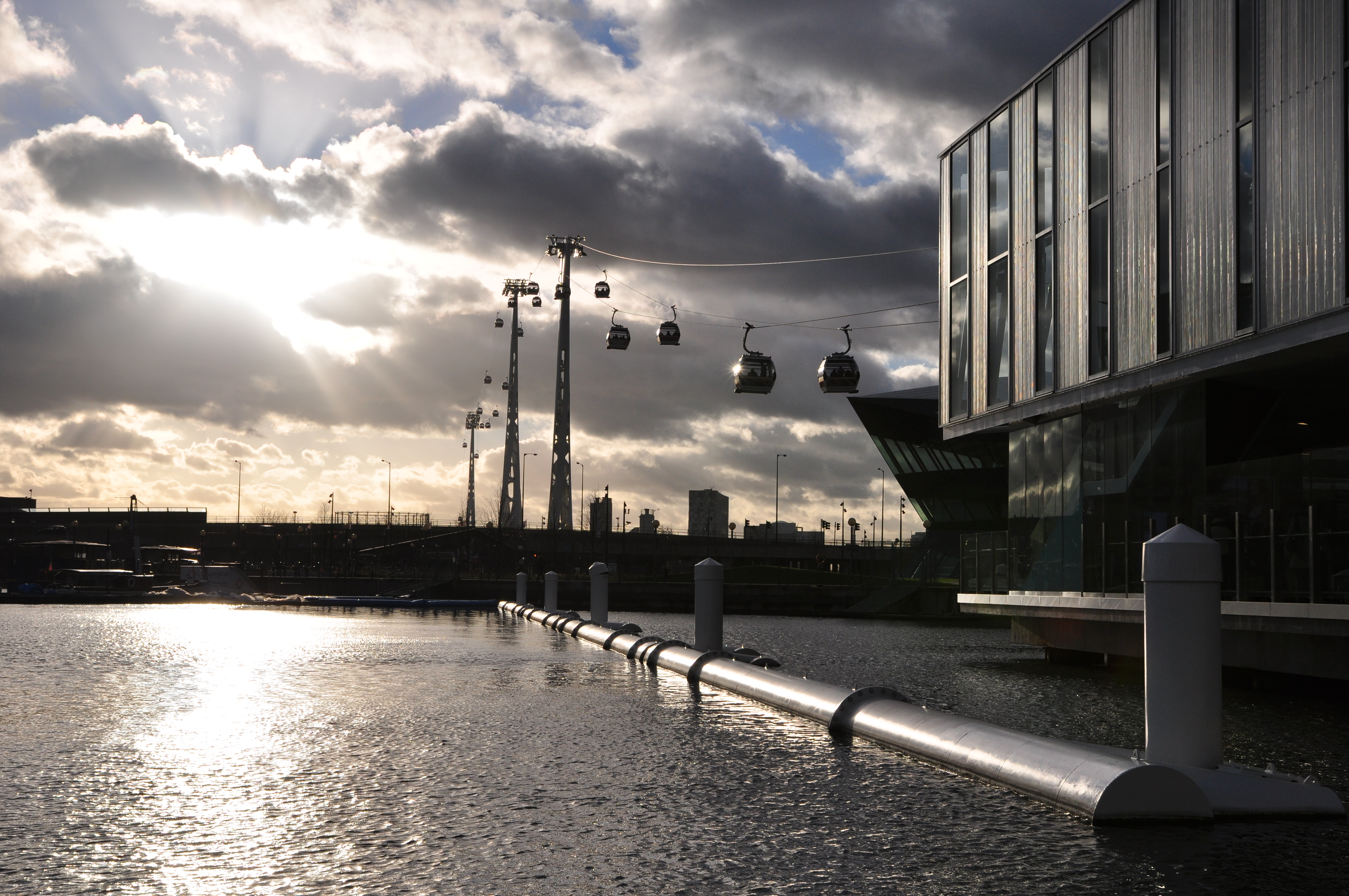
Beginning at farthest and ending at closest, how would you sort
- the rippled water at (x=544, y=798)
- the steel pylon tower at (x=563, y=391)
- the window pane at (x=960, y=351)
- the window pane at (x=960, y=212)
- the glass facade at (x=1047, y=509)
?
the steel pylon tower at (x=563, y=391) < the window pane at (x=960, y=212) < the window pane at (x=960, y=351) < the glass facade at (x=1047, y=509) < the rippled water at (x=544, y=798)

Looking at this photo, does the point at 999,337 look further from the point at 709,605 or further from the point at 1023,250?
the point at 709,605

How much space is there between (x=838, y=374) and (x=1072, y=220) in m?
4.72

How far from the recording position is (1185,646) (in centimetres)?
647

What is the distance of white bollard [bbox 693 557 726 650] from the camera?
15625 mm

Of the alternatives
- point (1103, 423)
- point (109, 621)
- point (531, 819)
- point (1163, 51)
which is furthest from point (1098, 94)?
point (109, 621)

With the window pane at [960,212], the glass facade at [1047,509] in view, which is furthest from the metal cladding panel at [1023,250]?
the window pane at [960,212]

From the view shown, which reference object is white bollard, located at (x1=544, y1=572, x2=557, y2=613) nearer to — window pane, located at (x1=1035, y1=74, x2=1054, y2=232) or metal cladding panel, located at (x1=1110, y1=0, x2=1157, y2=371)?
window pane, located at (x1=1035, y1=74, x2=1054, y2=232)

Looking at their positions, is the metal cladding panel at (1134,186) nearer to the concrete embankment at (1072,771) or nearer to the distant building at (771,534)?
the concrete embankment at (1072,771)

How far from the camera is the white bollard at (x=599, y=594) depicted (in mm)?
23812

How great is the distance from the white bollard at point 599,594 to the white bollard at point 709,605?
7.98m

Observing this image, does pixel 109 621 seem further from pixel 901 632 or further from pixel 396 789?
pixel 396 789

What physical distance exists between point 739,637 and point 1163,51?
16539mm

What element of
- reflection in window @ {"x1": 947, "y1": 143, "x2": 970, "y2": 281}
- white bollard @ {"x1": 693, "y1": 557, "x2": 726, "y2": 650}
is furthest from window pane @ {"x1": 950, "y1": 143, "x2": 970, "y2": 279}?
white bollard @ {"x1": 693, "y1": 557, "x2": 726, "y2": 650}

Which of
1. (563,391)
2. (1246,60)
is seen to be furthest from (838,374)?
(563,391)
